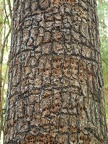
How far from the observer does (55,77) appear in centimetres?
126

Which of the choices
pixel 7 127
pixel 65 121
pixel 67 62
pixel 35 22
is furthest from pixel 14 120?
pixel 35 22

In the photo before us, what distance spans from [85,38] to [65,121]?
0.38 m

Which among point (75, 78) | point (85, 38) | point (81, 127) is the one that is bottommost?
point (81, 127)

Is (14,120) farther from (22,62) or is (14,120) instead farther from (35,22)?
→ (35,22)

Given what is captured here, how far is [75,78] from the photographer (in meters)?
1.27

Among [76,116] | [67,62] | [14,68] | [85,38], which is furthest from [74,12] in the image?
[76,116]

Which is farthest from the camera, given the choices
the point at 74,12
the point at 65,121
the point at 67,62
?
the point at 74,12

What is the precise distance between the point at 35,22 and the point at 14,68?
0.21 m

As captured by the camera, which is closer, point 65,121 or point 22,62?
point 65,121

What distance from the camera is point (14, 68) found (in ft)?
4.47

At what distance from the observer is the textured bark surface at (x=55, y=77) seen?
1189 mm

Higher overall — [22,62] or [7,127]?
[22,62]

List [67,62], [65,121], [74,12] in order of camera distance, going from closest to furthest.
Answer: [65,121]
[67,62]
[74,12]

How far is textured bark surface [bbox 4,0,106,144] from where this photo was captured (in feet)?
3.90
